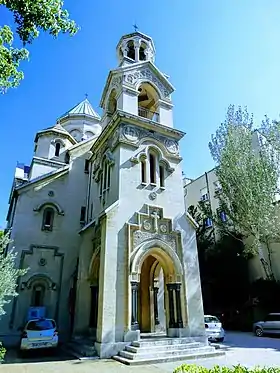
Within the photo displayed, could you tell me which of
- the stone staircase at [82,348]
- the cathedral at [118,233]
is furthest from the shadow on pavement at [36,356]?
the cathedral at [118,233]

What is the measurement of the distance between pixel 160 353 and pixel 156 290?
15.4ft

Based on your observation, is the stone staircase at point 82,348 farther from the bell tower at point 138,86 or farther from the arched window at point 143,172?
the bell tower at point 138,86

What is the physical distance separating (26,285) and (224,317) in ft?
54.2

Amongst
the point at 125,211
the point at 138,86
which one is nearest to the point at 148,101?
the point at 138,86

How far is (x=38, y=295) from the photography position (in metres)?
13.9

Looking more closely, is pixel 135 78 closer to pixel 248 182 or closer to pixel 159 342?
pixel 248 182

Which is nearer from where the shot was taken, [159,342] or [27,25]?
[27,25]

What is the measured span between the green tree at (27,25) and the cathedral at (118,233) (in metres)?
6.44

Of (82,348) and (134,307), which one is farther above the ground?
(134,307)

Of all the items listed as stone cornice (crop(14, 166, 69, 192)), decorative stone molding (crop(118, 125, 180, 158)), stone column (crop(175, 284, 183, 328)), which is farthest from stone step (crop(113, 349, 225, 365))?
stone cornice (crop(14, 166, 69, 192))

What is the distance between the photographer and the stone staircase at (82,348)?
9390 millimetres

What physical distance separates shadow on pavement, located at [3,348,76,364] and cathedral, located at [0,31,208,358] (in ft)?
4.33

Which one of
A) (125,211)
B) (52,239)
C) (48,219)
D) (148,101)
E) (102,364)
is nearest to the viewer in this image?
(102,364)

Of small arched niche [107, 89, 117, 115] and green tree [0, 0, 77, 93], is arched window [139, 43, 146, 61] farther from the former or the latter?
green tree [0, 0, 77, 93]
